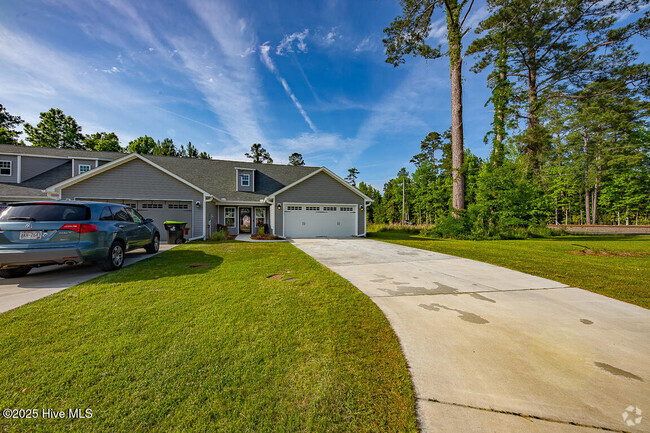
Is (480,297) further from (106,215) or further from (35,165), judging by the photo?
(35,165)

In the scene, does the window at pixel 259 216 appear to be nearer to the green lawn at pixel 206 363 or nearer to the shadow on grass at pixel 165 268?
the shadow on grass at pixel 165 268

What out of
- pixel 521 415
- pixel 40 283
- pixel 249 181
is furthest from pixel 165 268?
pixel 249 181

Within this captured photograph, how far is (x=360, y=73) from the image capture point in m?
14.9

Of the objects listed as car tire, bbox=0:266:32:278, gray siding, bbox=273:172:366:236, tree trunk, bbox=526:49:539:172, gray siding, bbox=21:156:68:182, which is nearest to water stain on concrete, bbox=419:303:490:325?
car tire, bbox=0:266:32:278

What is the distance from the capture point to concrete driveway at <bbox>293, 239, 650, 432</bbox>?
1635 mm

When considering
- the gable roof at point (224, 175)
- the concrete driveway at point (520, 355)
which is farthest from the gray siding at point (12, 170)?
the concrete driveway at point (520, 355)

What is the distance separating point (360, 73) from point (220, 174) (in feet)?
40.1

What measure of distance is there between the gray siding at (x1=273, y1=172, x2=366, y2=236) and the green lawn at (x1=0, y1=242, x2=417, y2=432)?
10846mm

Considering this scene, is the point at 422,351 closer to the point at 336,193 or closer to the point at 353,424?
the point at 353,424

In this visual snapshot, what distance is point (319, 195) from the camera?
1533cm

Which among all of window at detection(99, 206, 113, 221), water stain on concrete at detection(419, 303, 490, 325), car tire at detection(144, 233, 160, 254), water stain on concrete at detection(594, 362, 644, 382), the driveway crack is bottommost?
water stain on concrete at detection(594, 362, 644, 382)

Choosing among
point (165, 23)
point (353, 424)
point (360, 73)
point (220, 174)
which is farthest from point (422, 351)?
point (220, 174)

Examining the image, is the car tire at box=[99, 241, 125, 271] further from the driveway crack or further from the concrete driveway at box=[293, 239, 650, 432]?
the driveway crack

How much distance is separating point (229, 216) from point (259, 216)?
206 centimetres
